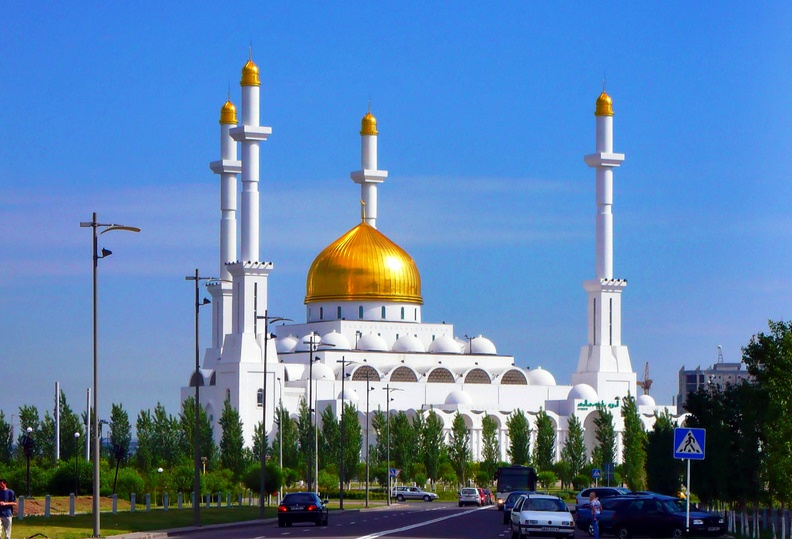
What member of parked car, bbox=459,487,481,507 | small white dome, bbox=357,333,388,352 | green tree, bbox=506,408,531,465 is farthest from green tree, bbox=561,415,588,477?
parked car, bbox=459,487,481,507

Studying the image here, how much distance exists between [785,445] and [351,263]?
7249 cm

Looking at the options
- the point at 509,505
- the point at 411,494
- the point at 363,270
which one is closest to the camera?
the point at 509,505

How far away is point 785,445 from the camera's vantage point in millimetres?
34094

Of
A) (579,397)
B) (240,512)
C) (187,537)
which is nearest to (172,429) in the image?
(579,397)

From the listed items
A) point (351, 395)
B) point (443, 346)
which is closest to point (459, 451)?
point (351, 395)

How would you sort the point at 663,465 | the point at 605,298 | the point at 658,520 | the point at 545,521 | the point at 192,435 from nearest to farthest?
the point at 545,521, the point at 658,520, the point at 663,465, the point at 192,435, the point at 605,298

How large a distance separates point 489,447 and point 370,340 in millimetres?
15909

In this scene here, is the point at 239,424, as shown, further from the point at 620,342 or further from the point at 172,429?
the point at 620,342

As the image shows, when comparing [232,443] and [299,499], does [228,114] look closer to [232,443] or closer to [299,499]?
[232,443]

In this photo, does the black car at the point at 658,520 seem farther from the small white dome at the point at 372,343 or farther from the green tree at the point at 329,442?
the small white dome at the point at 372,343

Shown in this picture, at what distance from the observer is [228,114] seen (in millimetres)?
100562

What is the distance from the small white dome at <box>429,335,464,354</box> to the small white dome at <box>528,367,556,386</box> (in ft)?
17.3

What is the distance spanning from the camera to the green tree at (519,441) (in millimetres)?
90725

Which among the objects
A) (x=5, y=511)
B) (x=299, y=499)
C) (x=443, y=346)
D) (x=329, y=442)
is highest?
(x=443, y=346)
